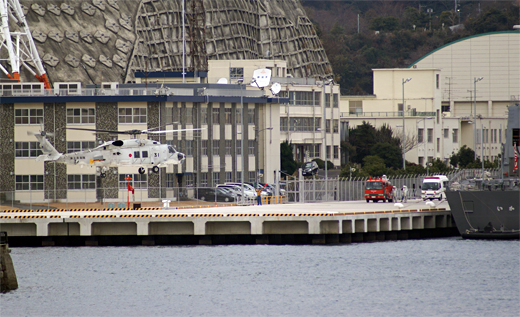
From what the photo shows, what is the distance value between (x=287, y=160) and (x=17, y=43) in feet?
119

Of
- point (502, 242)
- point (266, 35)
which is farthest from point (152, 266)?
point (266, 35)

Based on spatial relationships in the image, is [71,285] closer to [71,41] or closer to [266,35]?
[71,41]

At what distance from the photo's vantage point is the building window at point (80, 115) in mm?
94125

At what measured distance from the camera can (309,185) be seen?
8856cm

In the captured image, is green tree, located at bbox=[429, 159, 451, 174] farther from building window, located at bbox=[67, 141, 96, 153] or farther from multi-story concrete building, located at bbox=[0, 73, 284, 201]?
building window, located at bbox=[67, 141, 96, 153]

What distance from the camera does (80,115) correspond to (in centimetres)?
9431

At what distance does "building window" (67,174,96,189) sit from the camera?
9312cm

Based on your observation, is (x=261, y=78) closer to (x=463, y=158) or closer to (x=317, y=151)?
(x=317, y=151)

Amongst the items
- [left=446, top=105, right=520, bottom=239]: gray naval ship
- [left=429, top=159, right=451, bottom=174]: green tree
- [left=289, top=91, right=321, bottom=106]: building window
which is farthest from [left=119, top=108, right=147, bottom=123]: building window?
[left=289, top=91, right=321, bottom=106]: building window

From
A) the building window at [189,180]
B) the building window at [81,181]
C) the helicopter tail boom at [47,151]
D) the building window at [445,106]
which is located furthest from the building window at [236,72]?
the helicopter tail boom at [47,151]

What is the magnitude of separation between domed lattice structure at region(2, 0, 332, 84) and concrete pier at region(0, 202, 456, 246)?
5852cm

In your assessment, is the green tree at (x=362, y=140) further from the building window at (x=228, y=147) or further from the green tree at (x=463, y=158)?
the building window at (x=228, y=147)

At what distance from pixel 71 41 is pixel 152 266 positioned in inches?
3796

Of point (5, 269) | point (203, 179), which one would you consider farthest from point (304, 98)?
point (5, 269)
